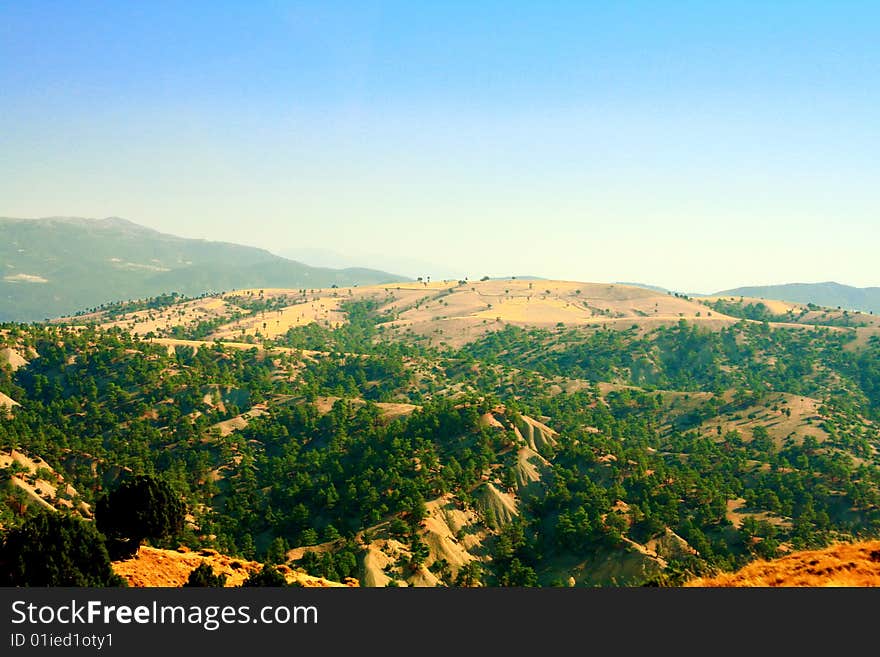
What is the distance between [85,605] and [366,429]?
111 meters

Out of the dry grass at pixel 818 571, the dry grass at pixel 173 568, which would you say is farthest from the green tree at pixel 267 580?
the dry grass at pixel 818 571

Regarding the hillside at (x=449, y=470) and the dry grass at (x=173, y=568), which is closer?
the dry grass at (x=173, y=568)

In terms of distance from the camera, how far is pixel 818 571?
27688 mm

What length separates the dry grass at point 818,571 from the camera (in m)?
26.7

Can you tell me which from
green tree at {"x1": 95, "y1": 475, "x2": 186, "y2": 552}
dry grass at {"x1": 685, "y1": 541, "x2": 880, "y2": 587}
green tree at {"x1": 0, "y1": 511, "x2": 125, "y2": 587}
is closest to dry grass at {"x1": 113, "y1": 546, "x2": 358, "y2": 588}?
green tree at {"x1": 95, "y1": 475, "x2": 186, "y2": 552}

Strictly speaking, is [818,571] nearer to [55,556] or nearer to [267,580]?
[267,580]

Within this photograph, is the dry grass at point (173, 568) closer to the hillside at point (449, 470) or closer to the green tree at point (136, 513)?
the green tree at point (136, 513)

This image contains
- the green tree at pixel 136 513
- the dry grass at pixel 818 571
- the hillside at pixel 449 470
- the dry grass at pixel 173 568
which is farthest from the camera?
the hillside at pixel 449 470

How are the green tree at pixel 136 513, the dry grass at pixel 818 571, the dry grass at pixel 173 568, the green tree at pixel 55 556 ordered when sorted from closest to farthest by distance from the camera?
1. the dry grass at pixel 818 571
2. the green tree at pixel 55 556
3. the dry grass at pixel 173 568
4. the green tree at pixel 136 513

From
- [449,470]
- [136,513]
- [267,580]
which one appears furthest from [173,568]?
[449,470]

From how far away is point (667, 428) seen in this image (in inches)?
6831

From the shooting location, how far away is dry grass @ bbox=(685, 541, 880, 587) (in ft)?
87.5

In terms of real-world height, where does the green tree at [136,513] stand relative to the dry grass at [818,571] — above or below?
below

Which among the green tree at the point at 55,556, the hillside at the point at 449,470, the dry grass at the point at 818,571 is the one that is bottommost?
the hillside at the point at 449,470
